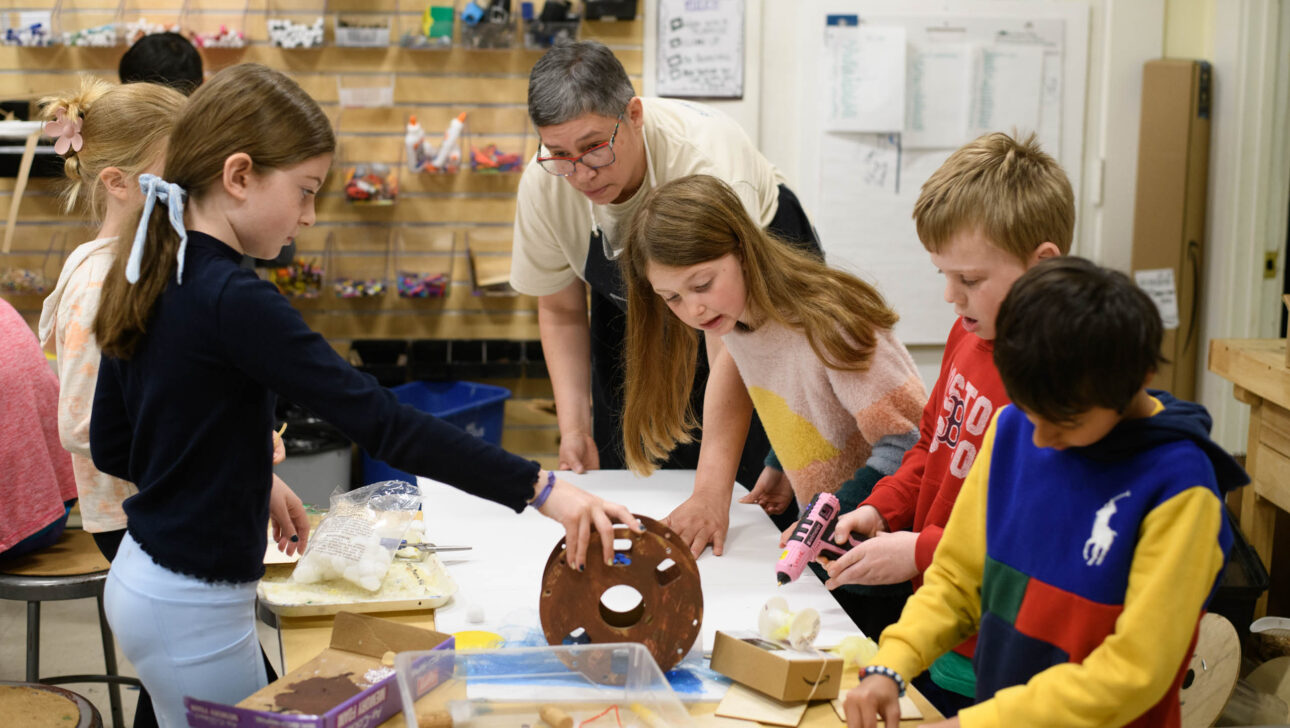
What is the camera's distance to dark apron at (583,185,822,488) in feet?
7.89

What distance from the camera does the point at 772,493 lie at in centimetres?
214

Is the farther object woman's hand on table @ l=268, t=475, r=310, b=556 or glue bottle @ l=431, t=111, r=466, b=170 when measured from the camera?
glue bottle @ l=431, t=111, r=466, b=170

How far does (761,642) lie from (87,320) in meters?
1.12

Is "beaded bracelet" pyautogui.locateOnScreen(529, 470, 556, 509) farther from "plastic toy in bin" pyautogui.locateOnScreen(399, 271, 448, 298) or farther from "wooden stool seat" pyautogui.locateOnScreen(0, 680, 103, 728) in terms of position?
"plastic toy in bin" pyautogui.locateOnScreen(399, 271, 448, 298)

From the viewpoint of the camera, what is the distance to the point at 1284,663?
2178 mm

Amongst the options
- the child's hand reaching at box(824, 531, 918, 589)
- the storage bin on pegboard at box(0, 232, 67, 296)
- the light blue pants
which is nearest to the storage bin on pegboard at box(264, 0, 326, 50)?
the storage bin on pegboard at box(0, 232, 67, 296)

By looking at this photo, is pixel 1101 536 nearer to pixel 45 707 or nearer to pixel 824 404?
pixel 824 404

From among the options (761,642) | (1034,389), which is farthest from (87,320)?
(1034,389)

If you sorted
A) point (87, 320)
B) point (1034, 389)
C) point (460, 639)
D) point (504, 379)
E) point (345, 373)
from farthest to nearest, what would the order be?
point (504, 379) < point (87, 320) < point (460, 639) < point (345, 373) < point (1034, 389)

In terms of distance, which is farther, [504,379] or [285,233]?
[504,379]

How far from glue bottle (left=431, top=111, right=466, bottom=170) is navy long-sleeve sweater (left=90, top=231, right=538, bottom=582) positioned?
2710 millimetres

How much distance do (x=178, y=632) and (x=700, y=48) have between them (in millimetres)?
3194

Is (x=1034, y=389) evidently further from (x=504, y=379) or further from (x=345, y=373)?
(x=504, y=379)

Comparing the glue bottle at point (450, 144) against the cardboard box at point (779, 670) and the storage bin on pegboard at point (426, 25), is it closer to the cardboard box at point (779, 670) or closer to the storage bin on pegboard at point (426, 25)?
the storage bin on pegboard at point (426, 25)
